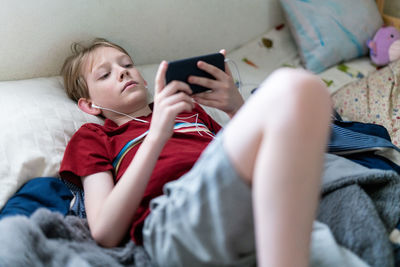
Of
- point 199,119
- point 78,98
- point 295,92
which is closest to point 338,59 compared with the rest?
point 199,119

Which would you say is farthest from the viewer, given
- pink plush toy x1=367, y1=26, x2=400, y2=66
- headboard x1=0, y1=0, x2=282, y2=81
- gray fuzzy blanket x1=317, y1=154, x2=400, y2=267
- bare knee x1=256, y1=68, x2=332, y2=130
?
pink plush toy x1=367, y1=26, x2=400, y2=66

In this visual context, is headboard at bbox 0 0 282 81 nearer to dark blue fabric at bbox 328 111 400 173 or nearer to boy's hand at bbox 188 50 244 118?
boy's hand at bbox 188 50 244 118

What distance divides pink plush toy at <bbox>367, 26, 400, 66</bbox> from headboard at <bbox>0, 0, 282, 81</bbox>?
1.41 feet

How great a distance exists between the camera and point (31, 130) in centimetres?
99

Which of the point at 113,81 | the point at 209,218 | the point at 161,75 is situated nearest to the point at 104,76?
the point at 113,81

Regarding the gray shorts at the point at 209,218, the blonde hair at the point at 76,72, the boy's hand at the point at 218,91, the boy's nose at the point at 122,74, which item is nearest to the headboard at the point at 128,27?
the blonde hair at the point at 76,72

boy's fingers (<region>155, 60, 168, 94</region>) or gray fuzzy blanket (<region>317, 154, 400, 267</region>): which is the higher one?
boy's fingers (<region>155, 60, 168, 94</region>)

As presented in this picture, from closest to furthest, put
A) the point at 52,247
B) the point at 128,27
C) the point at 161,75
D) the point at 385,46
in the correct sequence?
the point at 52,247 < the point at 161,75 < the point at 128,27 < the point at 385,46

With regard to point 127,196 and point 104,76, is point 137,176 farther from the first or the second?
point 104,76

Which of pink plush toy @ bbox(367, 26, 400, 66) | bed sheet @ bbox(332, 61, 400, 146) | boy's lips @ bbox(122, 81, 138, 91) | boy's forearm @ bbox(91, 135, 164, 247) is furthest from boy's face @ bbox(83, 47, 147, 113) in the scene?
pink plush toy @ bbox(367, 26, 400, 66)

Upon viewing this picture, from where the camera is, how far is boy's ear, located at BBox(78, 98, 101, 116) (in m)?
1.10

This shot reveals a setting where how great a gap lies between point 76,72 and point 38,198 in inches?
16.0

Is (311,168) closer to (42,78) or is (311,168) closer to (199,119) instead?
(199,119)

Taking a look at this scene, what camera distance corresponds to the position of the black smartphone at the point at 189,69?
2.58 ft
